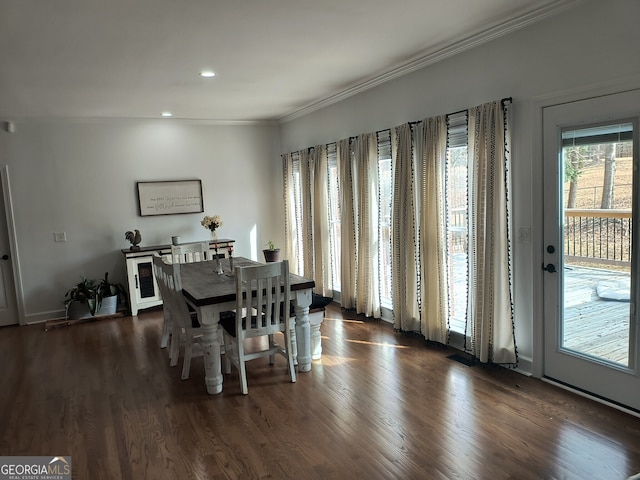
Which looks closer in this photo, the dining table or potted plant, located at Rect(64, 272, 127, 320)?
the dining table

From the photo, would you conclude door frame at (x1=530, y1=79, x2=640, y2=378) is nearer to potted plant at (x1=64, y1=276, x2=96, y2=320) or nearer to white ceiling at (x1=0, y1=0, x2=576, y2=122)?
white ceiling at (x1=0, y1=0, x2=576, y2=122)

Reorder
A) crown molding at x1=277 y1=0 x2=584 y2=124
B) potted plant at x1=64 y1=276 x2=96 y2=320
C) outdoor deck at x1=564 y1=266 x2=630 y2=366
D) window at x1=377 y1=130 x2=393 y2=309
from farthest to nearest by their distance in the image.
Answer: potted plant at x1=64 y1=276 x2=96 y2=320
window at x1=377 y1=130 x2=393 y2=309
crown molding at x1=277 y1=0 x2=584 y2=124
outdoor deck at x1=564 y1=266 x2=630 y2=366

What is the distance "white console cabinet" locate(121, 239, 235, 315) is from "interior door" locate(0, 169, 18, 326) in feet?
A: 4.46

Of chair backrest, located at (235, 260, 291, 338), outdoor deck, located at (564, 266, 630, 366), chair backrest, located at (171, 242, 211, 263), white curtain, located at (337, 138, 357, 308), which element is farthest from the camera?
white curtain, located at (337, 138, 357, 308)

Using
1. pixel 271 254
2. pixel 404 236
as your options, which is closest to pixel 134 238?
pixel 271 254

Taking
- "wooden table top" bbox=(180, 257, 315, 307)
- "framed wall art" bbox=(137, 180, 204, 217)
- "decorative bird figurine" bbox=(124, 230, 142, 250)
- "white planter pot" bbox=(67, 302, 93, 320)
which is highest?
"framed wall art" bbox=(137, 180, 204, 217)

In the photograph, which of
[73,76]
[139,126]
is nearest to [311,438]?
[73,76]

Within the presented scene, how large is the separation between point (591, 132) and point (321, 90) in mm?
3016

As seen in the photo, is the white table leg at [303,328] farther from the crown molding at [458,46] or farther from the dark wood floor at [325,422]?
the crown molding at [458,46]

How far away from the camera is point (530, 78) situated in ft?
10.4

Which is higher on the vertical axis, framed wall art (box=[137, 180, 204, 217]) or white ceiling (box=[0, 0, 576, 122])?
white ceiling (box=[0, 0, 576, 122])

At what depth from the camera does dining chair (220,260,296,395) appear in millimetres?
3234

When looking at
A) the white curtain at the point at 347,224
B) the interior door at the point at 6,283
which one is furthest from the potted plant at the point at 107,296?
the white curtain at the point at 347,224

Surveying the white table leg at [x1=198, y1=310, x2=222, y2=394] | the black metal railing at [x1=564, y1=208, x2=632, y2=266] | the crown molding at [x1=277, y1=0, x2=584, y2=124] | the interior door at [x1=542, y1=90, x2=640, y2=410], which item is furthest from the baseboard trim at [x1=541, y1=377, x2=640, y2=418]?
the crown molding at [x1=277, y1=0, x2=584, y2=124]
